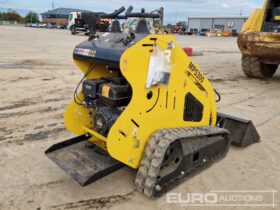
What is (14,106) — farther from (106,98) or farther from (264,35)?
(264,35)

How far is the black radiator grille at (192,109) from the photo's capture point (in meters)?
3.37

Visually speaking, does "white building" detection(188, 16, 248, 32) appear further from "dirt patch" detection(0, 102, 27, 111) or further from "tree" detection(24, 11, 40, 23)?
"dirt patch" detection(0, 102, 27, 111)

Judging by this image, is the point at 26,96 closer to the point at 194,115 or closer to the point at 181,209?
the point at 194,115

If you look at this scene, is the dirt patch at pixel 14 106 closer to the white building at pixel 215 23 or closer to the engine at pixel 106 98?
the engine at pixel 106 98

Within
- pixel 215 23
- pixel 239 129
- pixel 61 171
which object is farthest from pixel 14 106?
pixel 215 23

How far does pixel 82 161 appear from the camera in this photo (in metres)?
3.19

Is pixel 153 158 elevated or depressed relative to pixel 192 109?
depressed

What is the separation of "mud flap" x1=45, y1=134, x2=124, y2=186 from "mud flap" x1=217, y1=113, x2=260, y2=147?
66.6 inches

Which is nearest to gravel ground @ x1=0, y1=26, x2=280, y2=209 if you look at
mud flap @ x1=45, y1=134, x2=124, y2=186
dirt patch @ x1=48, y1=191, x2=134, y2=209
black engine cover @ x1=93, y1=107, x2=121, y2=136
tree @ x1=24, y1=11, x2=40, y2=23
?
dirt patch @ x1=48, y1=191, x2=134, y2=209

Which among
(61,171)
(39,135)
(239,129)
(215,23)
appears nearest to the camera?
(61,171)

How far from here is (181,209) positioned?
2.91 meters

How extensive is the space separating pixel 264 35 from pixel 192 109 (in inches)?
195

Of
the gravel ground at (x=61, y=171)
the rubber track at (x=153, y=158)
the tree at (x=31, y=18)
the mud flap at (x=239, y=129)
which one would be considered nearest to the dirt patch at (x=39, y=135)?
the gravel ground at (x=61, y=171)

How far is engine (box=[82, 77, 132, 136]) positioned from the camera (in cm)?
302
